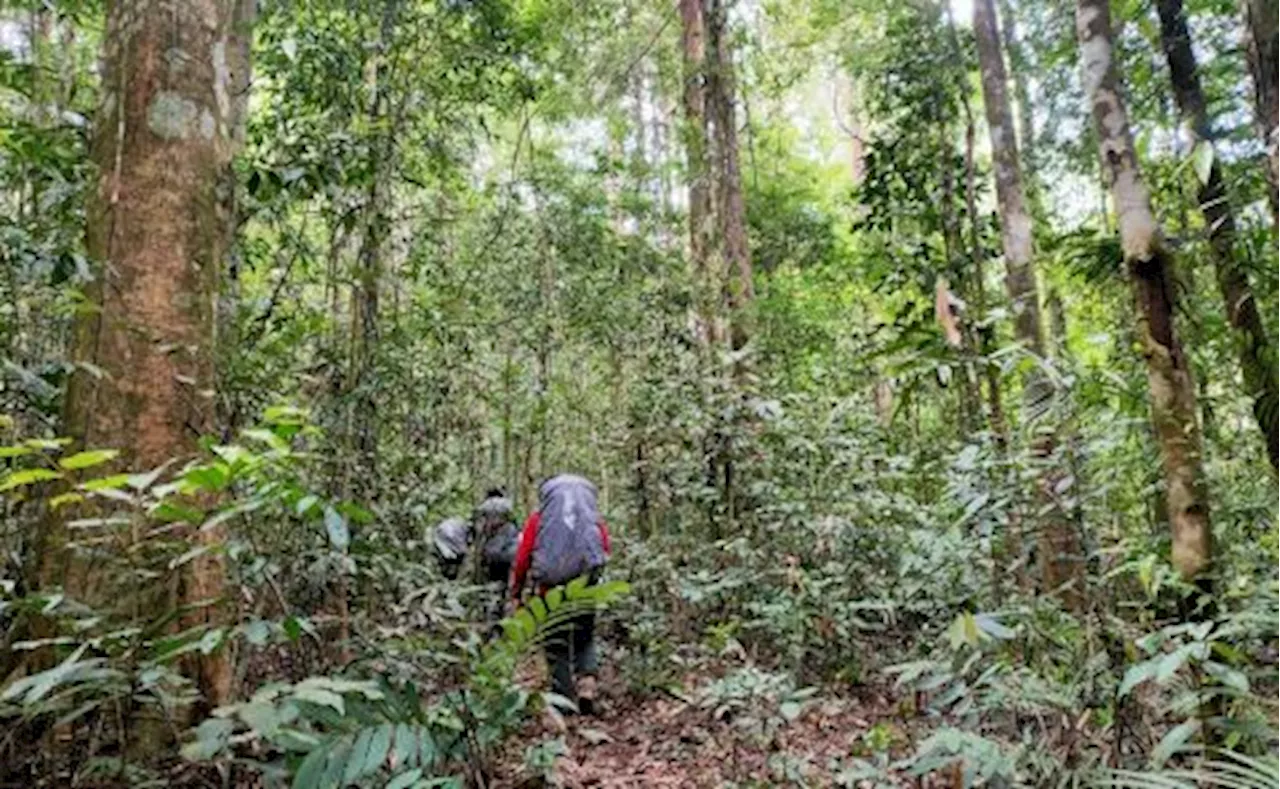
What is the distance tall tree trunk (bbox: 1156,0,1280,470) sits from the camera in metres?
3.83

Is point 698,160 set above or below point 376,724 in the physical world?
above

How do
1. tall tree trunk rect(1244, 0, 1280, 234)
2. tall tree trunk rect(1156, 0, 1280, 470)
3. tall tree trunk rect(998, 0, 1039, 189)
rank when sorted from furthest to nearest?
tall tree trunk rect(998, 0, 1039, 189) → tall tree trunk rect(1156, 0, 1280, 470) → tall tree trunk rect(1244, 0, 1280, 234)

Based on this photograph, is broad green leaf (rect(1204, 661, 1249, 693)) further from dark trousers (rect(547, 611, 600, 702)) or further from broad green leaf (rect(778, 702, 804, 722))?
dark trousers (rect(547, 611, 600, 702))

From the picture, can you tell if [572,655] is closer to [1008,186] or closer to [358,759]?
[358,759]

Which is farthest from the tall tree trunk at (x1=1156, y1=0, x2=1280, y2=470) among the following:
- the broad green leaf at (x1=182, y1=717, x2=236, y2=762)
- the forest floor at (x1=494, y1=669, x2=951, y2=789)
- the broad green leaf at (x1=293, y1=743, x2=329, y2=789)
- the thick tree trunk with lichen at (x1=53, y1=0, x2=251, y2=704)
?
the thick tree trunk with lichen at (x1=53, y1=0, x2=251, y2=704)

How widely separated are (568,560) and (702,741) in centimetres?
124

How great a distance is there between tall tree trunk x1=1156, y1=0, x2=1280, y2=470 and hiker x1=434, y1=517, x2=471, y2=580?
5099 mm

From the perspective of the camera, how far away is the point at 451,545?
23.7ft

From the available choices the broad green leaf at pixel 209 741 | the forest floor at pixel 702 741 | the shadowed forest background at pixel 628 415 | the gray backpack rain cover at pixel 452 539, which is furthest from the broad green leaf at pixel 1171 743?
the gray backpack rain cover at pixel 452 539

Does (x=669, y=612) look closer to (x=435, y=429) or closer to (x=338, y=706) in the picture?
(x=435, y=429)

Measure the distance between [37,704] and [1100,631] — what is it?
3.13 metres

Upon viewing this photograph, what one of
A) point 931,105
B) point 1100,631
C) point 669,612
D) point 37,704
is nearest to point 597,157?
point 931,105

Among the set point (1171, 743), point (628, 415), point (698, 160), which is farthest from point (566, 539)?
point (698, 160)

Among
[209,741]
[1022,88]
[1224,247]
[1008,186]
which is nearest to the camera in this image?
[209,741]
